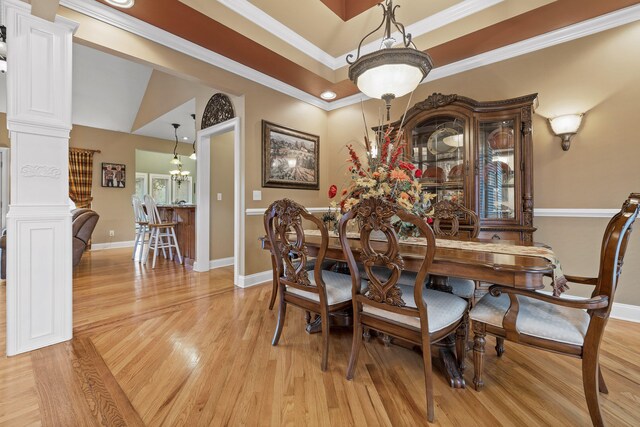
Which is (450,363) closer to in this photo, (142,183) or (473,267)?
(473,267)

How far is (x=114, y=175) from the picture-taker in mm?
6535

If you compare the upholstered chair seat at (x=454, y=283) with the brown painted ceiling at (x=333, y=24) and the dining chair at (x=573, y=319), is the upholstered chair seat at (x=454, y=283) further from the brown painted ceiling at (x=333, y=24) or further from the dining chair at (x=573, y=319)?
the brown painted ceiling at (x=333, y=24)

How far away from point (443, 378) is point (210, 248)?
3722mm

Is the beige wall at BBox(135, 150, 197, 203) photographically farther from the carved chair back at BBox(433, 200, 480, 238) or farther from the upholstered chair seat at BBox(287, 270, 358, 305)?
the carved chair back at BBox(433, 200, 480, 238)

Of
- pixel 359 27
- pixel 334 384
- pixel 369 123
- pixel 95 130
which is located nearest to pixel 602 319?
pixel 334 384

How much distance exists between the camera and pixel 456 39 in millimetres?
2777

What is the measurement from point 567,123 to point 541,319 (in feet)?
7.11

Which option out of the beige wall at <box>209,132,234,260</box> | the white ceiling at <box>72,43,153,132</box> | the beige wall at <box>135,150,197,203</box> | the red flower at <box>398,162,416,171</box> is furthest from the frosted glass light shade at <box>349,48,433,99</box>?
the beige wall at <box>135,150,197,203</box>

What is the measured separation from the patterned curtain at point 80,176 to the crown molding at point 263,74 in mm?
4857

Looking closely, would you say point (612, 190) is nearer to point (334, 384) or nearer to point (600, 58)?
point (600, 58)

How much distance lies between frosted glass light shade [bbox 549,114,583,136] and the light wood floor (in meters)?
1.73

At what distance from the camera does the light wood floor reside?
1330 millimetres

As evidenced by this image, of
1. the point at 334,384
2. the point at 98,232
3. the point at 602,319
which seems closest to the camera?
the point at 602,319

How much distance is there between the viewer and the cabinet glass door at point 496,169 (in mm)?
2668
